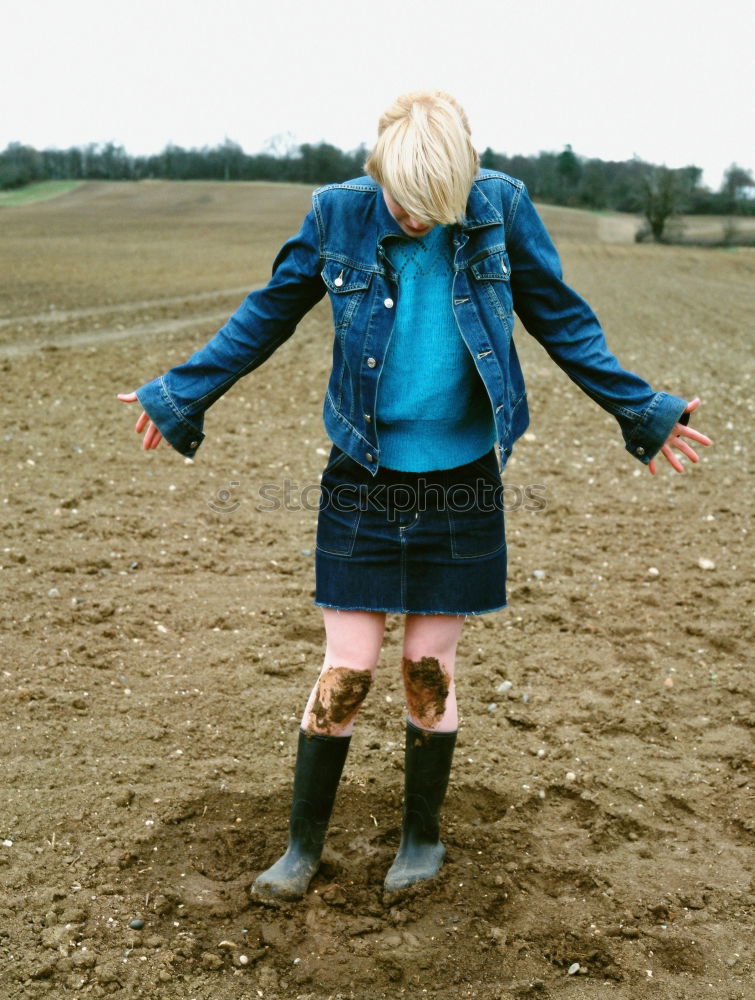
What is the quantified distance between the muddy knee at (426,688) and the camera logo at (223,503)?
3.42 m

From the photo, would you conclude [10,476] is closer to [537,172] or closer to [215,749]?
[215,749]

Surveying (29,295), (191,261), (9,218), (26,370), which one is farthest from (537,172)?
(26,370)

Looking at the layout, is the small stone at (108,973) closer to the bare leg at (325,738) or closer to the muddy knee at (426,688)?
the bare leg at (325,738)

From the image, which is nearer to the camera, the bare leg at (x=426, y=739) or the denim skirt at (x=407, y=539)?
the denim skirt at (x=407, y=539)

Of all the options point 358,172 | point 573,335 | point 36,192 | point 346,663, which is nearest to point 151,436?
point 346,663

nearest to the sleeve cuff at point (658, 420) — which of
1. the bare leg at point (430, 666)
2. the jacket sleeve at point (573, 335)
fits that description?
the jacket sleeve at point (573, 335)

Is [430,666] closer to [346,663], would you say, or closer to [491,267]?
[346,663]

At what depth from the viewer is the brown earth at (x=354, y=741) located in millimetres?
2607

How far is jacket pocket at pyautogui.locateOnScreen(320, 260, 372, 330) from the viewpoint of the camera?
2453 millimetres

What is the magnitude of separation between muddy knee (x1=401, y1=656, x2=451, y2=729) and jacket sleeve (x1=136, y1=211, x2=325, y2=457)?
0.82 meters

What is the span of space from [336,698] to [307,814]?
0.38 metres

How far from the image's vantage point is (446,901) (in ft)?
9.24

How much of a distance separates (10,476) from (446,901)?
4.44 metres

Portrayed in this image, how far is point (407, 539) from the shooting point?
102 inches
